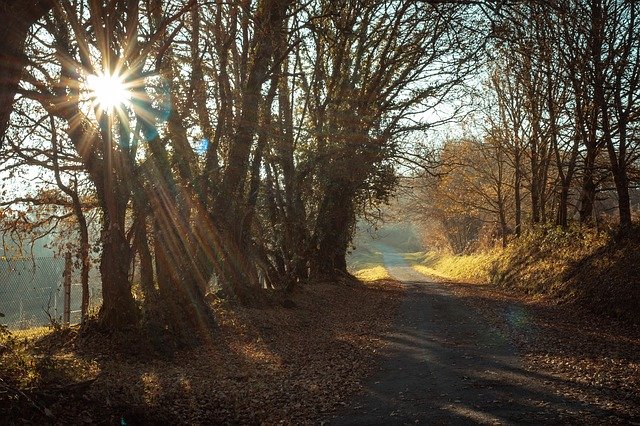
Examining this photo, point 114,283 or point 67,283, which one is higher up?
point 114,283

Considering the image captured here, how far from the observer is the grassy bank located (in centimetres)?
1290

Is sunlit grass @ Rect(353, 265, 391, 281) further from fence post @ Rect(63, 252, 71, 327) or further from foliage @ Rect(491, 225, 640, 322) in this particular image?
fence post @ Rect(63, 252, 71, 327)

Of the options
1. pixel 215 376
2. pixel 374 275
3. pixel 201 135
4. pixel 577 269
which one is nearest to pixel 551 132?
pixel 577 269

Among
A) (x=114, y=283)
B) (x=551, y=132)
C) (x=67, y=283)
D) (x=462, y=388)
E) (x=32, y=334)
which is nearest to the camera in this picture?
(x=462, y=388)

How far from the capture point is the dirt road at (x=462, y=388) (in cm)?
597

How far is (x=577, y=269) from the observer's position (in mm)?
16844

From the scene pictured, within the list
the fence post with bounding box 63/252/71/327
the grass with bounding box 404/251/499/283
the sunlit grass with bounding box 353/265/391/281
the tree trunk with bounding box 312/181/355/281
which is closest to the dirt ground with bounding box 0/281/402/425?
the fence post with bounding box 63/252/71/327

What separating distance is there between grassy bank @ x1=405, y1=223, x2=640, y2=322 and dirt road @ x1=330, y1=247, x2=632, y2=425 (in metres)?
2.98

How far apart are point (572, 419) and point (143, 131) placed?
9.00m

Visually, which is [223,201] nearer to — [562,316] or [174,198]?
[174,198]

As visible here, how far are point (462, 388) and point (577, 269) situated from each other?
11.5 meters

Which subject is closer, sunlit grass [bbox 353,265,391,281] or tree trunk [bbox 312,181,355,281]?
tree trunk [bbox 312,181,355,281]

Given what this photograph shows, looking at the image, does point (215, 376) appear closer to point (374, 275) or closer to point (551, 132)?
point (551, 132)

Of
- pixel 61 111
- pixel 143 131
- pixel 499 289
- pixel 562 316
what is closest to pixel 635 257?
pixel 562 316
